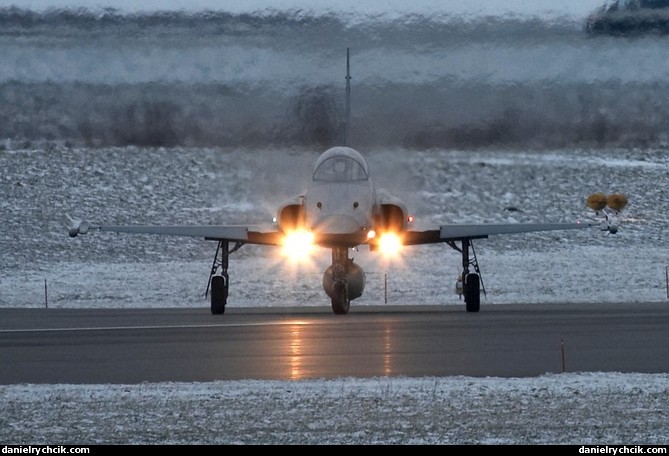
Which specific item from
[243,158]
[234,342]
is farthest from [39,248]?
[234,342]

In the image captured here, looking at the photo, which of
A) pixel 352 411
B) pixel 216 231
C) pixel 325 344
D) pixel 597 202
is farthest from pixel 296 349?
pixel 597 202

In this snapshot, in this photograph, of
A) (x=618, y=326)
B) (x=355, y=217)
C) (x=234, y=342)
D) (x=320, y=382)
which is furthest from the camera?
(x=355, y=217)

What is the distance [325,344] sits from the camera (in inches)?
862

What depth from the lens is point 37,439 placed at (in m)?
12.2

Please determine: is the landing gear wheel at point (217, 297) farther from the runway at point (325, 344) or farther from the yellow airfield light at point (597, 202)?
the yellow airfield light at point (597, 202)

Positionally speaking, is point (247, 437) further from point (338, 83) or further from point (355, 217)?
point (338, 83)

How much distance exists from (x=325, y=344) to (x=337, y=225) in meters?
7.68

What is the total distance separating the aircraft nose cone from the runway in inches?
73.8

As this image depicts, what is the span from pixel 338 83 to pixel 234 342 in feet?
40.9

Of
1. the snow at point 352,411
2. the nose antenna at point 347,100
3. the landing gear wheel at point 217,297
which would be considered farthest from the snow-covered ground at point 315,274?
the landing gear wheel at point 217,297

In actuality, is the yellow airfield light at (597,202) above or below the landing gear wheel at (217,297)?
above

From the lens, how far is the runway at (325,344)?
18016 millimetres

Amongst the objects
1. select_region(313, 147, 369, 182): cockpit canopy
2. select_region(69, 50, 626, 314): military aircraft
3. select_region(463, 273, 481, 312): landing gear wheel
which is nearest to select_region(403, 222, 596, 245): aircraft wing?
select_region(69, 50, 626, 314): military aircraft

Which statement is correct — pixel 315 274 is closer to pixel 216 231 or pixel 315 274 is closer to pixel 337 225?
pixel 216 231
